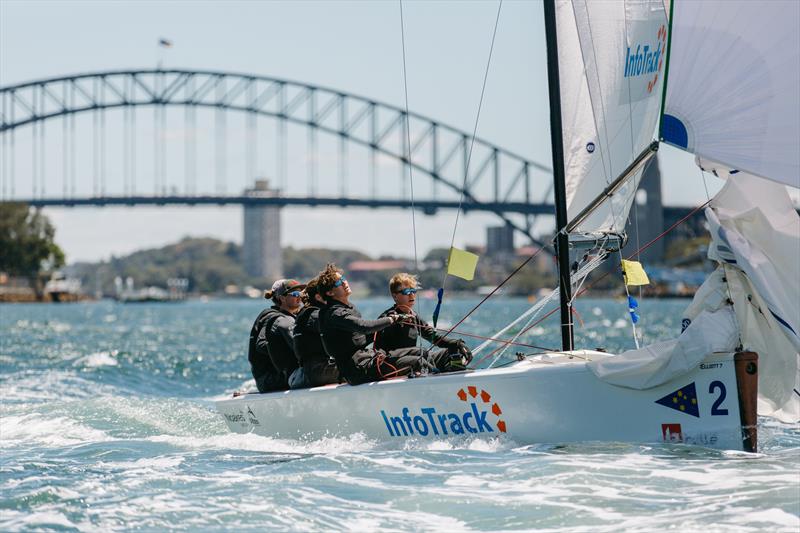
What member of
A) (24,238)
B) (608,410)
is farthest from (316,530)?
(24,238)

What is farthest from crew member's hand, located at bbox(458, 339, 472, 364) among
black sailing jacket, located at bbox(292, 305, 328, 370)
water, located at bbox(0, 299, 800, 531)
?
Answer: black sailing jacket, located at bbox(292, 305, 328, 370)

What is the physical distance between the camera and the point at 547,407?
242 inches

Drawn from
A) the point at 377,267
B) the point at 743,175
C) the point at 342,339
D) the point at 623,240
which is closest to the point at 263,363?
the point at 342,339

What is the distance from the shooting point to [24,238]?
77.6 meters

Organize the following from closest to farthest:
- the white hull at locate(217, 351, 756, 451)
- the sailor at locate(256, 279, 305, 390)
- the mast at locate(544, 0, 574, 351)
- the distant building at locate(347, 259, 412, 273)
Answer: the white hull at locate(217, 351, 756, 451) → the mast at locate(544, 0, 574, 351) → the sailor at locate(256, 279, 305, 390) → the distant building at locate(347, 259, 412, 273)

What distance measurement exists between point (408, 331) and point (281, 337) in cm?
83

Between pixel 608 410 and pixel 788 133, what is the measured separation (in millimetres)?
1600

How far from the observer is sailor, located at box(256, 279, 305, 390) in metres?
7.27

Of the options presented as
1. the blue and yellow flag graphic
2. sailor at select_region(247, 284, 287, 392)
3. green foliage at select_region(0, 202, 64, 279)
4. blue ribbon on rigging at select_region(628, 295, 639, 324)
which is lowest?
the blue and yellow flag graphic

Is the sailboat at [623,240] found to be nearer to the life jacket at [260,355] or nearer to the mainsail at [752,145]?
the mainsail at [752,145]

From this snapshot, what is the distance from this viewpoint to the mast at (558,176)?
675 cm

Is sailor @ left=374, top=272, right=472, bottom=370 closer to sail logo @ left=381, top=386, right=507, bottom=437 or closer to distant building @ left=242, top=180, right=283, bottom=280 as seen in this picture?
sail logo @ left=381, top=386, right=507, bottom=437

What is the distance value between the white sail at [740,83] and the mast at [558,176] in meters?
1.01

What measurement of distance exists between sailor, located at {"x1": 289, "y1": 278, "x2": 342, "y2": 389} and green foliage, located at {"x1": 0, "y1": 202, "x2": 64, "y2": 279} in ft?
237
